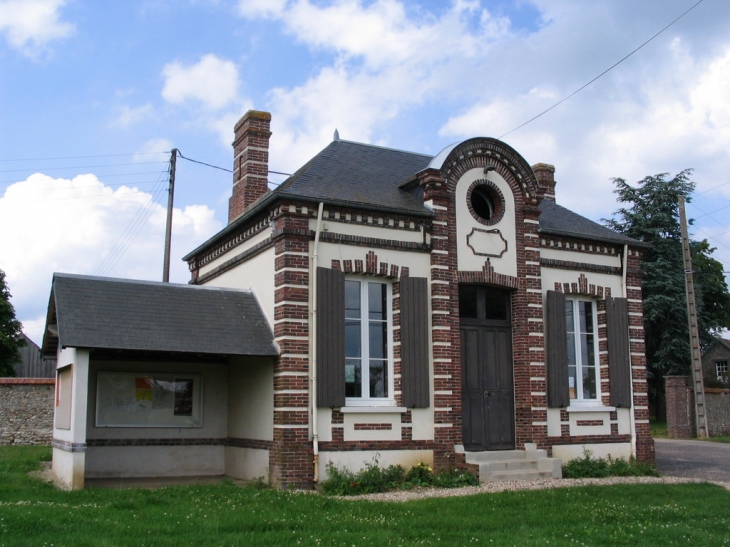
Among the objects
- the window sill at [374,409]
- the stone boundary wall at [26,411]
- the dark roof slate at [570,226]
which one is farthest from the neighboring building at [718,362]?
the stone boundary wall at [26,411]

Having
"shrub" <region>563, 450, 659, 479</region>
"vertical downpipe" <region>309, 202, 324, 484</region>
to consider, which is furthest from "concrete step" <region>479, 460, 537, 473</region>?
"vertical downpipe" <region>309, 202, 324, 484</region>

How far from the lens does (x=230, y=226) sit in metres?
15.3

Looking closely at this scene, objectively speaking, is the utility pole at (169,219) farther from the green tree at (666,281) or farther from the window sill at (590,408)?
the green tree at (666,281)

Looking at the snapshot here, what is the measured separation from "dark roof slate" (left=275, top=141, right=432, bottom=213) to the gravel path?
16.2 ft

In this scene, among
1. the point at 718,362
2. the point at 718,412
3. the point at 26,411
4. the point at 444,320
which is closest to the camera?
the point at 444,320

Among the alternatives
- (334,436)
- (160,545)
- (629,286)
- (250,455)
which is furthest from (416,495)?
(629,286)

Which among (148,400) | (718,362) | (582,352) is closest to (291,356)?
(148,400)

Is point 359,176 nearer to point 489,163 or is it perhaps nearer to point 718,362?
point 489,163

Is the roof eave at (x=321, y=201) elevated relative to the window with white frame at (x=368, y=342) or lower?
elevated

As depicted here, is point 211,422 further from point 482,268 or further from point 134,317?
point 482,268

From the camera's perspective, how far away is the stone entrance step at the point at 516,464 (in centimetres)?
1349

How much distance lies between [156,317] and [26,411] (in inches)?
342

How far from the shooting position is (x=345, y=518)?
946 cm

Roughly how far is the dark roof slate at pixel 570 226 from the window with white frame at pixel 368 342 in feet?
13.3
